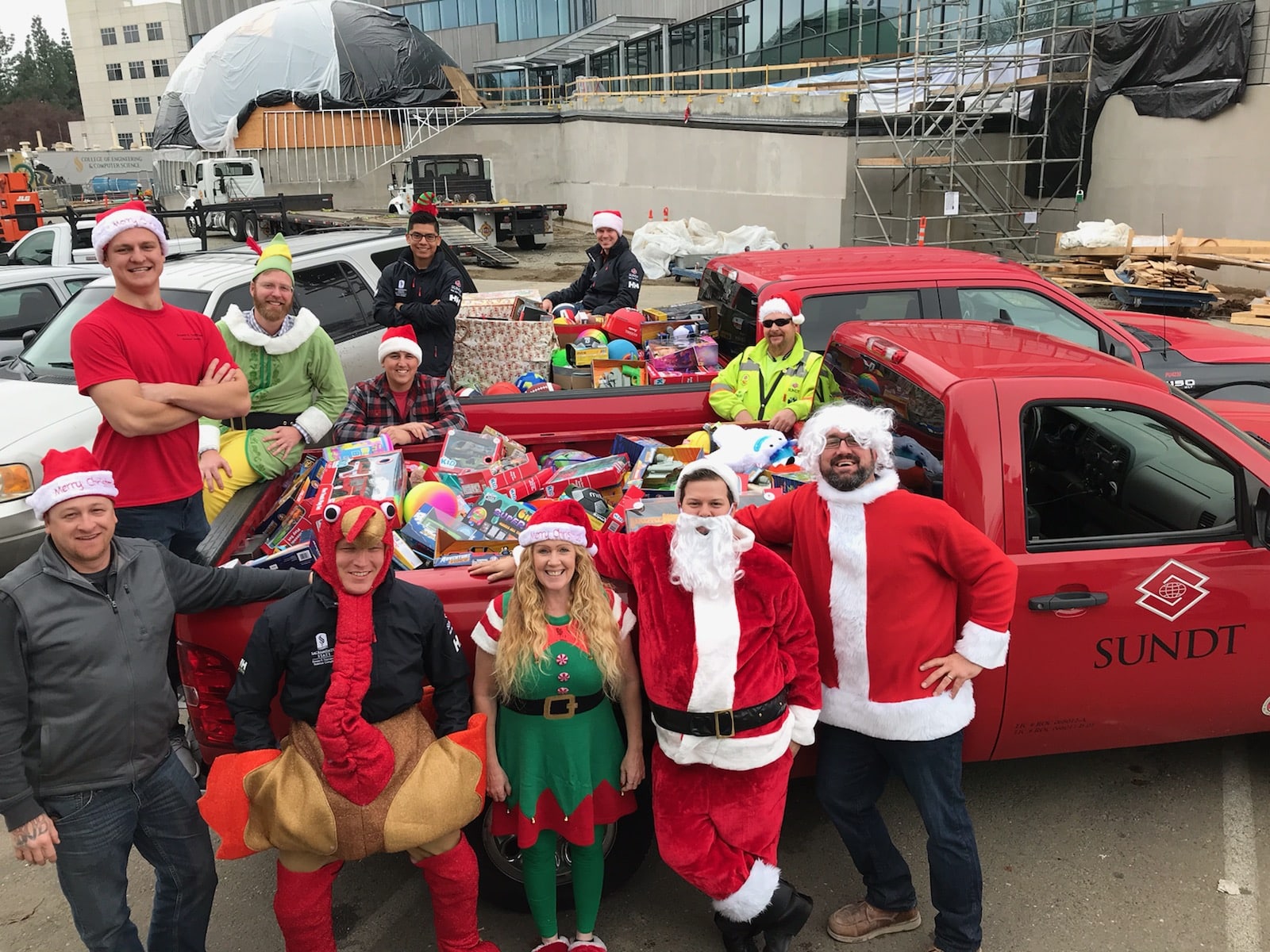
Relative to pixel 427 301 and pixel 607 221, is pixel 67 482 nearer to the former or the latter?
pixel 427 301

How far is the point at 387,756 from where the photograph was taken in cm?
275

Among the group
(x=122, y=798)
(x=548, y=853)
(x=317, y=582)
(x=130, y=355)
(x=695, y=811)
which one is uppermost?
(x=130, y=355)

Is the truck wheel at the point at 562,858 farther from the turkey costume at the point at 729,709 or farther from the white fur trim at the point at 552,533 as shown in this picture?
the white fur trim at the point at 552,533

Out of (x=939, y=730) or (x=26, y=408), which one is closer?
(x=939, y=730)

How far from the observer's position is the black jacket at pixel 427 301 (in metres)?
6.48

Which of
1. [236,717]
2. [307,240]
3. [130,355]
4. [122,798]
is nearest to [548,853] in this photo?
[236,717]

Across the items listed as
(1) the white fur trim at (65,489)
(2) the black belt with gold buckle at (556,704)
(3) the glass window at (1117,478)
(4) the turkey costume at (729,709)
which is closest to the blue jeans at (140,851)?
(1) the white fur trim at (65,489)

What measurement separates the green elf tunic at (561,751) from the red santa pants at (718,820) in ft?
0.70

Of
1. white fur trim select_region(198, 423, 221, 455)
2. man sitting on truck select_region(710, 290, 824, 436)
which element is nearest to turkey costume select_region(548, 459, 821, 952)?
man sitting on truck select_region(710, 290, 824, 436)

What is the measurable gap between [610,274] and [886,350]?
436 centimetres

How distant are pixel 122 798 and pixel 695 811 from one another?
1650mm

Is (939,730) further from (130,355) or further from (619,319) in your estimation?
(619,319)

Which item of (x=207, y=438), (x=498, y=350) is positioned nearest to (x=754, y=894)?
(x=207, y=438)

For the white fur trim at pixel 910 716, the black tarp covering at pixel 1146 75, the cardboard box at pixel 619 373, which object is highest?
the black tarp covering at pixel 1146 75
